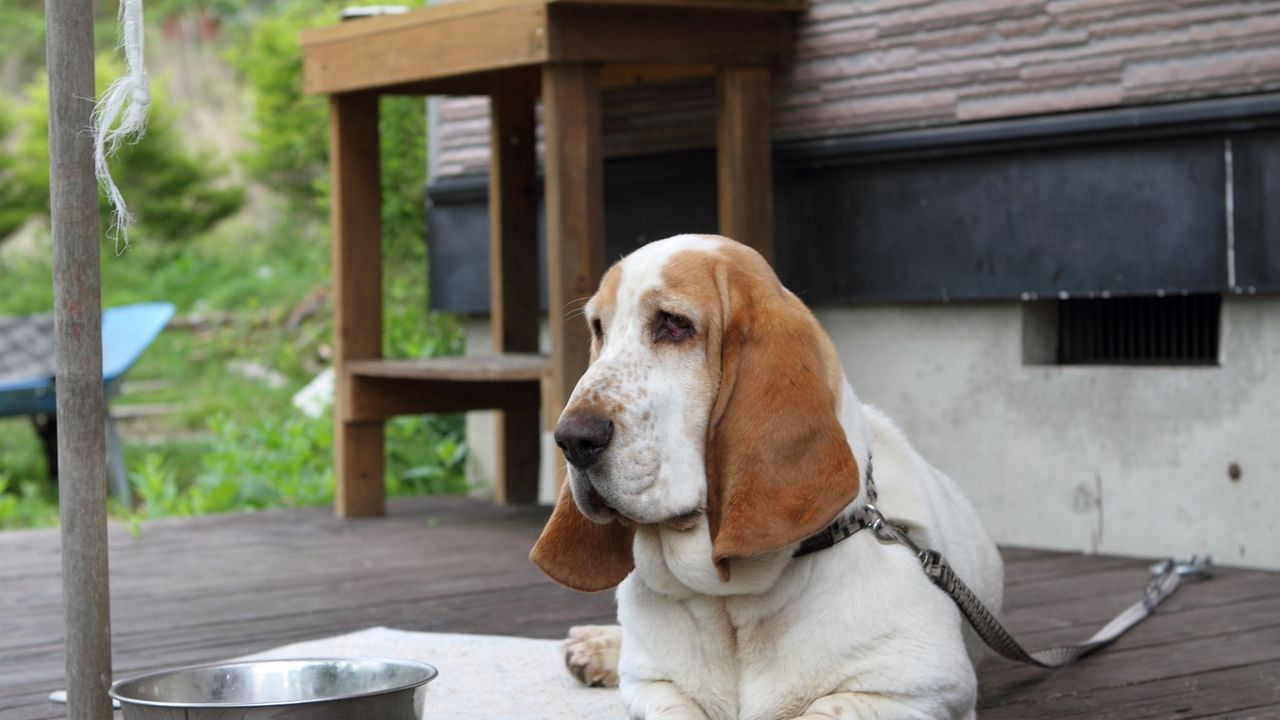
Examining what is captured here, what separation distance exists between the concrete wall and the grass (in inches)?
Answer: 103

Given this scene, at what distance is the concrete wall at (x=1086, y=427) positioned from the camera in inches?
171

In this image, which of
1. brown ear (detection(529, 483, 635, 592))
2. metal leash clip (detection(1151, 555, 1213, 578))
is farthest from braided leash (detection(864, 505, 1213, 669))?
brown ear (detection(529, 483, 635, 592))

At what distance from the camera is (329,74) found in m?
5.68

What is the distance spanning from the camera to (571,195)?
191 inches

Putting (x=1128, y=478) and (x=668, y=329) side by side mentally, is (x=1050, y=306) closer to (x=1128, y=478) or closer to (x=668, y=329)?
(x=1128, y=478)

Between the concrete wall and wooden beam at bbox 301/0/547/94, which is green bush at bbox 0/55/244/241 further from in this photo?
the concrete wall

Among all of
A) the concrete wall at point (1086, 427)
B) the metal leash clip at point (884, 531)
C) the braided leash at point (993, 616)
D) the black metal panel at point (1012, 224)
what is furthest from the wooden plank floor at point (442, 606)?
the black metal panel at point (1012, 224)

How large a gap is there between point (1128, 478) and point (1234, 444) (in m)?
0.35

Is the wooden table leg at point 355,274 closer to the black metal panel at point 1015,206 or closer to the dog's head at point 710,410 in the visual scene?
the black metal panel at point 1015,206

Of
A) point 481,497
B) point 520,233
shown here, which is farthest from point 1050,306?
point 481,497

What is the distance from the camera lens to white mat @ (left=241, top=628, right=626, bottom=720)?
2893 millimetres

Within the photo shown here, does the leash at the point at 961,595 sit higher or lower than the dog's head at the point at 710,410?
lower

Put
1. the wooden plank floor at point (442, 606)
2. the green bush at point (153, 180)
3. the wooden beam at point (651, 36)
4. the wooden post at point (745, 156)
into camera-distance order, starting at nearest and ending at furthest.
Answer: the wooden plank floor at point (442, 606) → the wooden beam at point (651, 36) → the wooden post at point (745, 156) → the green bush at point (153, 180)

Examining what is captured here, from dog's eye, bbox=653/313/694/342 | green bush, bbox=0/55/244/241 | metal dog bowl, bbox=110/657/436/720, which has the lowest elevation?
metal dog bowl, bbox=110/657/436/720
